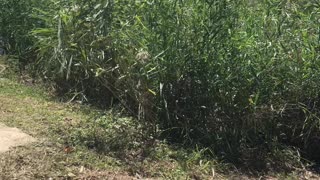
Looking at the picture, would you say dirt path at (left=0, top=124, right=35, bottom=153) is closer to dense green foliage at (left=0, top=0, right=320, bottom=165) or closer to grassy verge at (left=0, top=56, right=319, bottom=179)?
grassy verge at (left=0, top=56, right=319, bottom=179)

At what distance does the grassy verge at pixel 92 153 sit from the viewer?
4188 mm

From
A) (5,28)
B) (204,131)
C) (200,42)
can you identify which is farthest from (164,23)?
(5,28)

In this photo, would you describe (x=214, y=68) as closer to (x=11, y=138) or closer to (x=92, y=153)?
(x=92, y=153)

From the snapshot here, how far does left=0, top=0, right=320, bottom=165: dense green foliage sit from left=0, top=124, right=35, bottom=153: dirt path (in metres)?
0.98

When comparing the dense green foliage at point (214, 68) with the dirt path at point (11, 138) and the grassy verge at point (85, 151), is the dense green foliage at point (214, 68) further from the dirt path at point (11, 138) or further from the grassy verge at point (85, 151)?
the dirt path at point (11, 138)

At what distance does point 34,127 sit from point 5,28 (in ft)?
9.02

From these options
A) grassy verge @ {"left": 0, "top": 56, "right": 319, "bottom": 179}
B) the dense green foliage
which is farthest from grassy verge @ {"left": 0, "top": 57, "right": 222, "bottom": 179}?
the dense green foliage

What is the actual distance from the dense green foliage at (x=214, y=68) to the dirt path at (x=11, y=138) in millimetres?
981

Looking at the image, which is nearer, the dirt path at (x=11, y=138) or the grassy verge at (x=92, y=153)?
the grassy verge at (x=92, y=153)

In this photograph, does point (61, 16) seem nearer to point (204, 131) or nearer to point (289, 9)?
point (204, 131)

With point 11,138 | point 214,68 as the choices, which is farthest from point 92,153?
point 214,68

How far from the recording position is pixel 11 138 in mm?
4605

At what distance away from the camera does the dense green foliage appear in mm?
4926

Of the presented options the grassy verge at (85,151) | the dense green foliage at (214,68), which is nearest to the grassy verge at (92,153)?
the grassy verge at (85,151)
